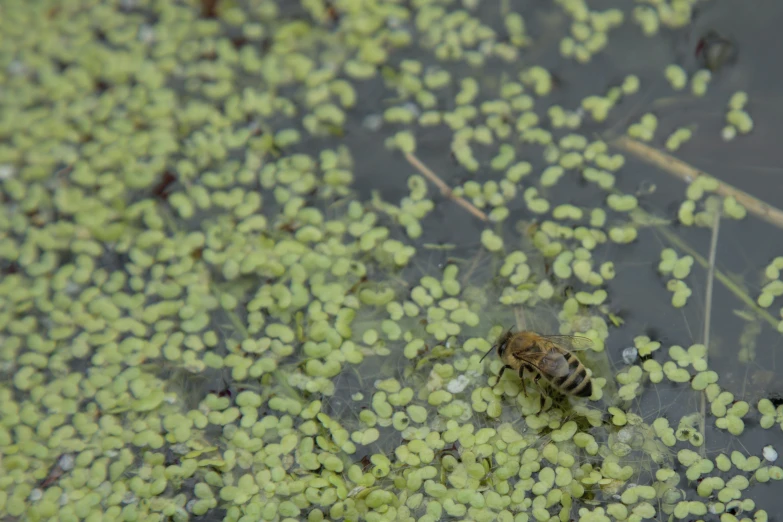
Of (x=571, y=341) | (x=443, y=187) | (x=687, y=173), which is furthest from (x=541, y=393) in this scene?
(x=687, y=173)

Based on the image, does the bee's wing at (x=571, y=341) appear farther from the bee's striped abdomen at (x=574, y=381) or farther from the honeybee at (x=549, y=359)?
the bee's striped abdomen at (x=574, y=381)

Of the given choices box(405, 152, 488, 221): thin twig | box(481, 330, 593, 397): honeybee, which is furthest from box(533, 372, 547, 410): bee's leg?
box(405, 152, 488, 221): thin twig

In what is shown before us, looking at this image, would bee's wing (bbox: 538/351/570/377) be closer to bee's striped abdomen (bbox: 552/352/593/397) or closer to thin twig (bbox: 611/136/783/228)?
bee's striped abdomen (bbox: 552/352/593/397)

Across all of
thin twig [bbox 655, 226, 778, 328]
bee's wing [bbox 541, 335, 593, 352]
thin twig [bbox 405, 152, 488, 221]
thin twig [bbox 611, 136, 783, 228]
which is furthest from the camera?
thin twig [bbox 405, 152, 488, 221]

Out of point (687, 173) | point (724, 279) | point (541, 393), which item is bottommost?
point (541, 393)

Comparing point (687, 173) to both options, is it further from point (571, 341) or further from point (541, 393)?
point (541, 393)

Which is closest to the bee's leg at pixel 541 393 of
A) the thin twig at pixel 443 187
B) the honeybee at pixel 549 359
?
the honeybee at pixel 549 359

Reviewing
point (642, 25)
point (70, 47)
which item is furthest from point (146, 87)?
point (642, 25)
